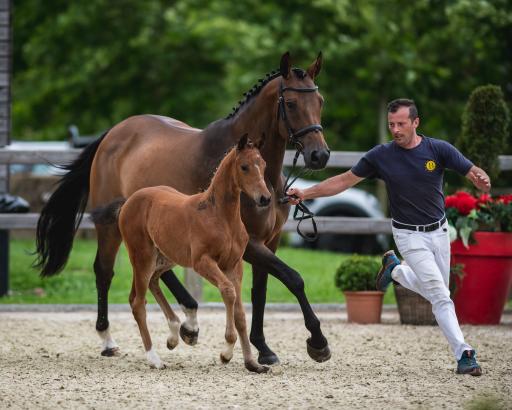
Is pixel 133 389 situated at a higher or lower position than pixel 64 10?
lower

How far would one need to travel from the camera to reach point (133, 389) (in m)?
6.12

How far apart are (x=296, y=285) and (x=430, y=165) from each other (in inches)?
47.8

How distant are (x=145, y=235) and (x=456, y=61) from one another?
13.4m

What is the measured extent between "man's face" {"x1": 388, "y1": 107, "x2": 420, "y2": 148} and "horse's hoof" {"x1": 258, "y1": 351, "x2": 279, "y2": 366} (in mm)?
1826

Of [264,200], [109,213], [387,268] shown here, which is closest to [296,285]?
[387,268]

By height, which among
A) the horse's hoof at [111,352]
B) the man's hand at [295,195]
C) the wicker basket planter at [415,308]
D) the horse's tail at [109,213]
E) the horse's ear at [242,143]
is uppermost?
the horse's ear at [242,143]

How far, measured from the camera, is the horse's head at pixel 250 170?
6.23m

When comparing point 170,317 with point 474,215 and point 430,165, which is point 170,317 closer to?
point 430,165

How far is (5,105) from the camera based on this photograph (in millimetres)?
11805

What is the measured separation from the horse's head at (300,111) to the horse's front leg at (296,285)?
721 mm

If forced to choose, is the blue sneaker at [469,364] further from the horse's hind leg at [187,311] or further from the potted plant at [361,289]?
the potted plant at [361,289]

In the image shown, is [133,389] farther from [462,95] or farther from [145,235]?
[462,95]

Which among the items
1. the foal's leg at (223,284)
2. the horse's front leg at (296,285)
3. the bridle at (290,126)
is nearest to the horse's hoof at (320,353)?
the horse's front leg at (296,285)

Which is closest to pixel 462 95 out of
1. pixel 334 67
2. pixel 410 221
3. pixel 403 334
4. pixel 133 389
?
pixel 334 67
